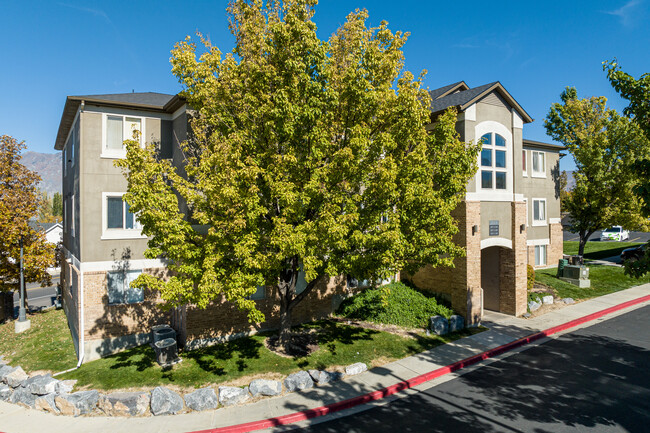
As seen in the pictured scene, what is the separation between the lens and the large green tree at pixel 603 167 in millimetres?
25047

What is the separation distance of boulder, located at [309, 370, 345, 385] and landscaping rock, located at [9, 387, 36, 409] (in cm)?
830

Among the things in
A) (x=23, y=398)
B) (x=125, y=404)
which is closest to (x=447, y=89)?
(x=125, y=404)

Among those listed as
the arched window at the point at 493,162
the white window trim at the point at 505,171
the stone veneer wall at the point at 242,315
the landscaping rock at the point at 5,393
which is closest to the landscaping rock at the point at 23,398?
the landscaping rock at the point at 5,393

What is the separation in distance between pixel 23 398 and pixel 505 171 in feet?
66.8

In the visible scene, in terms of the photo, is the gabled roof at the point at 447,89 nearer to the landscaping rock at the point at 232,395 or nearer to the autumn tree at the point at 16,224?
the landscaping rock at the point at 232,395

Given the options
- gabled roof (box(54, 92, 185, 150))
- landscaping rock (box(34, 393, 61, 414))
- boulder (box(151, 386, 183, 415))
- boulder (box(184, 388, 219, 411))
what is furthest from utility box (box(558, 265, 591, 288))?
landscaping rock (box(34, 393, 61, 414))

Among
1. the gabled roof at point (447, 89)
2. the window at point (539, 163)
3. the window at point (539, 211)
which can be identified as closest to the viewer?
the gabled roof at point (447, 89)

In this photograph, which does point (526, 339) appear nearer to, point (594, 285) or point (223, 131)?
point (594, 285)

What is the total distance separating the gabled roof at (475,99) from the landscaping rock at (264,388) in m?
13.3

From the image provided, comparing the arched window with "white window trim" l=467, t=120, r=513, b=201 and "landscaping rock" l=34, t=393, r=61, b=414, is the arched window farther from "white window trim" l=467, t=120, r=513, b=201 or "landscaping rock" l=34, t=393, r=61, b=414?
"landscaping rock" l=34, t=393, r=61, b=414

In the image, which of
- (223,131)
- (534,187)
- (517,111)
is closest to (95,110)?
(223,131)

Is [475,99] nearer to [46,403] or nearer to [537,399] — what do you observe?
[537,399]

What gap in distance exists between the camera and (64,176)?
2491 cm

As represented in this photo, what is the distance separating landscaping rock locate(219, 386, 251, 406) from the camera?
10359mm
